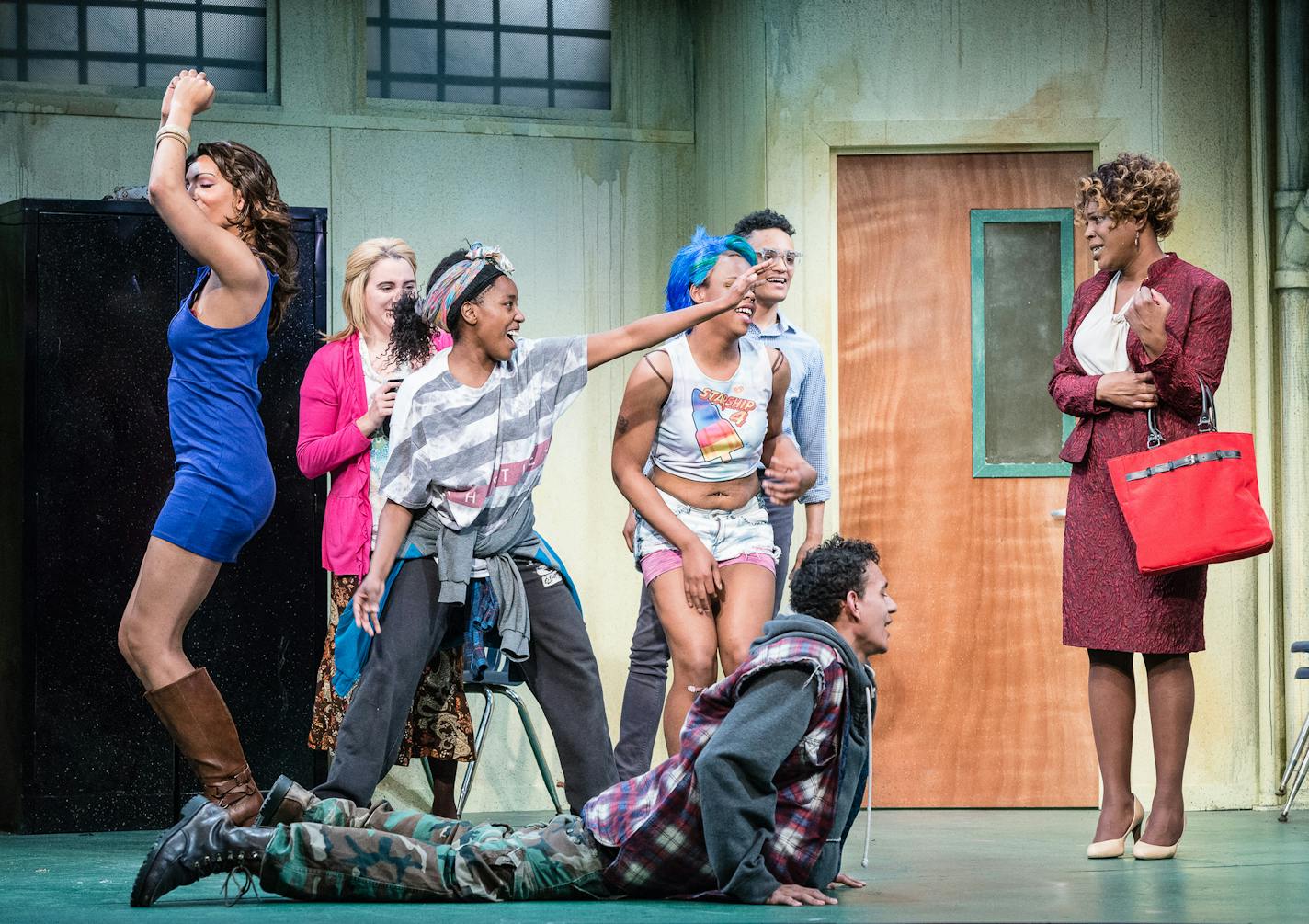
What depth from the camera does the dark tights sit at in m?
5.03

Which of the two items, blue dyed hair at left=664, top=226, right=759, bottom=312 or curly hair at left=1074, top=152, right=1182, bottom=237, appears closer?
curly hair at left=1074, top=152, right=1182, bottom=237

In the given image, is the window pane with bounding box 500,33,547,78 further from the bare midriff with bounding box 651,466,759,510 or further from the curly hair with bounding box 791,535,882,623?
the curly hair with bounding box 791,535,882,623

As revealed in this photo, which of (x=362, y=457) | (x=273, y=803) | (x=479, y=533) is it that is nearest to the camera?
(x=273, y=803)

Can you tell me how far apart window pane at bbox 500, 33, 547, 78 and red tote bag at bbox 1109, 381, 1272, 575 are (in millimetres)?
3625

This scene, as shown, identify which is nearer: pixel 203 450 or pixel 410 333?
pixel 203 450

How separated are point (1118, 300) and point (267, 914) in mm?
2933

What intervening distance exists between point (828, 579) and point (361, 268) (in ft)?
7.79

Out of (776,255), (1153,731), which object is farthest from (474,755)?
(1153,731)

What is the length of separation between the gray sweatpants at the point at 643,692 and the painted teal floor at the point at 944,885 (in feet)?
2.30

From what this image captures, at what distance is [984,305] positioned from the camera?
272 inches

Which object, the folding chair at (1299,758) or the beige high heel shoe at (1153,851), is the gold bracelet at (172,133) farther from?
the folding chair at (1299,758)

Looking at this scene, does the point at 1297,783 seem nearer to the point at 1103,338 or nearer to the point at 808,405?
the point at 1103,338

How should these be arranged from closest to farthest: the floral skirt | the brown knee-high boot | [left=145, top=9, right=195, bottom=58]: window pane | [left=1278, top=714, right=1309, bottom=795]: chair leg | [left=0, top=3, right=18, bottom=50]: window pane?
the brown knee-high boot → the floral skirt → [left=1278, top=714, right=1309, bottom=795]: chair leg → [left=0, top=3, right=18, bottom=50]: window pane → [left=145, top=9, right=195, bottom=58]: window pane

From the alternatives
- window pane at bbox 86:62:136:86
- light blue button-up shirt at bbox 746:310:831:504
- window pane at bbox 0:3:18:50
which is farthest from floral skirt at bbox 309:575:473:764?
window pane at bbox 0:3:18:50
